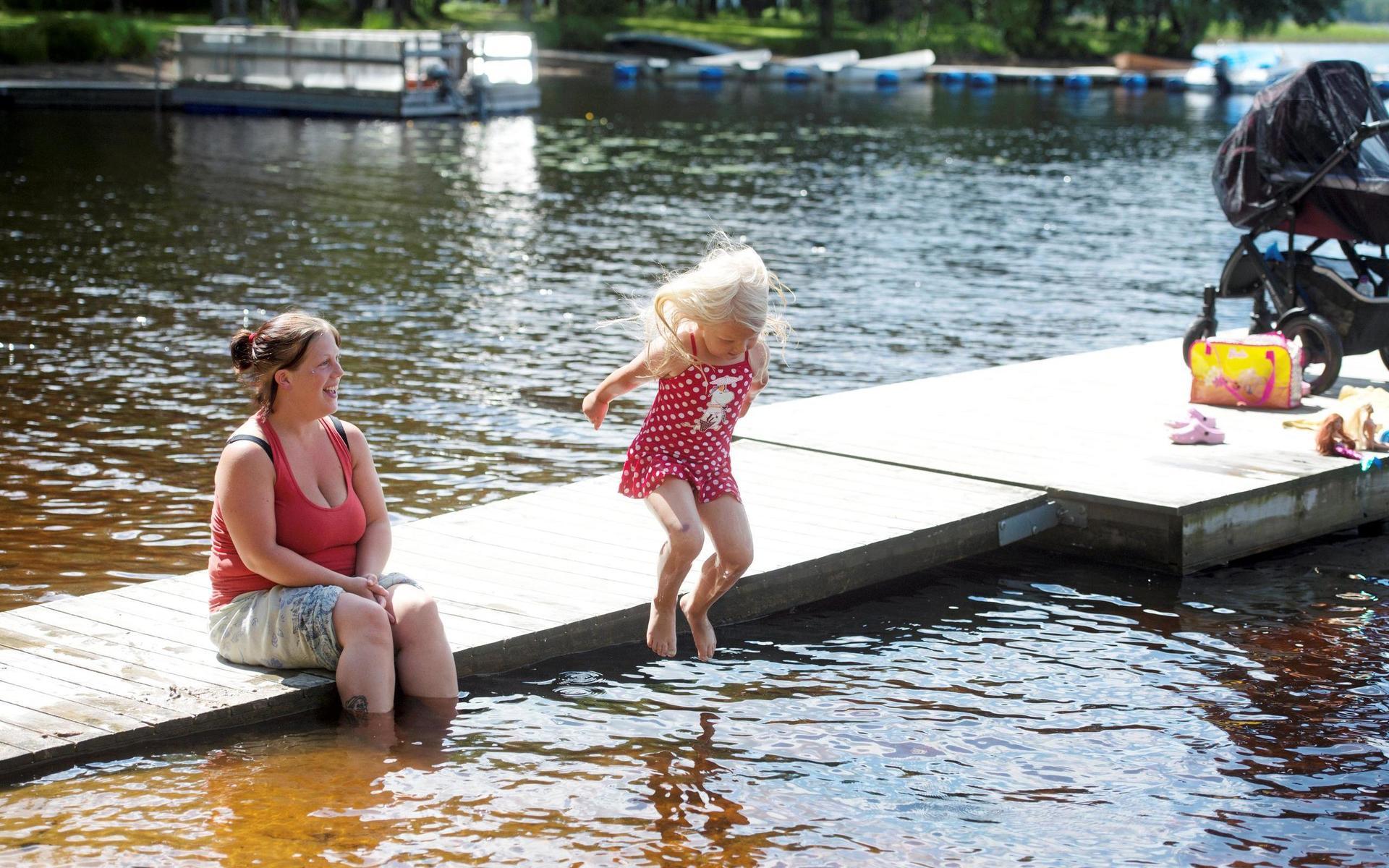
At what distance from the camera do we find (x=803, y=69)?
63.4 meters

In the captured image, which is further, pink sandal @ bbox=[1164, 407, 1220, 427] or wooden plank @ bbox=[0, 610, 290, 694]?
pink sandal @ bbox=[1164, 407, 1220, 427]

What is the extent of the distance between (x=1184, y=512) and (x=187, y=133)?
3175cm

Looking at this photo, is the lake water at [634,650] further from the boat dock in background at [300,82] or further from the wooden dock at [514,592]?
the boat dock in background at [300,82]

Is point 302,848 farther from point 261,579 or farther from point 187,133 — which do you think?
point 187,133

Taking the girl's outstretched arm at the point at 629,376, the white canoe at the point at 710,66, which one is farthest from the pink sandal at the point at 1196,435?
the white canoe at the point at 710,66

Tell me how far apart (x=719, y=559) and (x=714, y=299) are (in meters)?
1.14

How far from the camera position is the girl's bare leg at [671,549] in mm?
6227

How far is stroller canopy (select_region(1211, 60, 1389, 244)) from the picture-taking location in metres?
10.8

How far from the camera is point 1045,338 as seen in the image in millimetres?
16406

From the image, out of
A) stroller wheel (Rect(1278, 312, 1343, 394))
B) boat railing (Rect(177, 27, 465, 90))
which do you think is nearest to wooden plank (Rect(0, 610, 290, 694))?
stroller wheel (Rect(1278, 312, 1343, 394))

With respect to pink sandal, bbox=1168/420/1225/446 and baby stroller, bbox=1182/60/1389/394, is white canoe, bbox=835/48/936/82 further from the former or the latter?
pink sandal, bbox=1168/420/1225/446

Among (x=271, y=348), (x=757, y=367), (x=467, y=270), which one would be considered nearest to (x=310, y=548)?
(x=271, y=348)

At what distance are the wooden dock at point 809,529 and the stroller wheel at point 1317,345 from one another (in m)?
0.45

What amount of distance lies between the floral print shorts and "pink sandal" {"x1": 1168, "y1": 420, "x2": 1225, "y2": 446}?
5055mm
